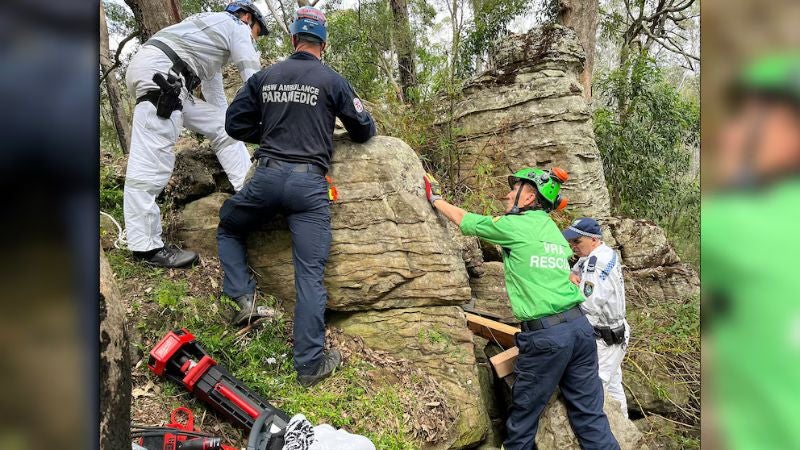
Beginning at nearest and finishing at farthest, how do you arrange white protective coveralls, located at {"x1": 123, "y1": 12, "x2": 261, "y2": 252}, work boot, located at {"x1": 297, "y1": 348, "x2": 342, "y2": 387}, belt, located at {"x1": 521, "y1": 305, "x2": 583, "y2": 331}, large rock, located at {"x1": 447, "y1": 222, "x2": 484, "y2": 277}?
work boot, located at {"x1": 297, "y1": 348, "x2": 342, "y2": 387}, belt, located at {"x1": 521, "y1": 305, "x2": 583, "y2": 331}, white protective coveralls, located at {"x1": 123, "y1": 12, "x2": 261, "y2": 252}, large rock, located at {"x1": 447, "y1": 222, "x2": 484, "y2": 277}

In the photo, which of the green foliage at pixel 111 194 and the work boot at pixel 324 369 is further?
the green foliage at pixel 111 194

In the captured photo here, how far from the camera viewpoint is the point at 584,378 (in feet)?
13.1

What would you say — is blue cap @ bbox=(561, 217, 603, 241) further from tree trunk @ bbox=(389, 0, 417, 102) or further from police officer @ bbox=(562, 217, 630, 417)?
tree trunk @ bbox=(389, 0, 417, 102)

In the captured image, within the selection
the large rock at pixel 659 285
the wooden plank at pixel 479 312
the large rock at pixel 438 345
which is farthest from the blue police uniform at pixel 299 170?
the large rock at pixel 659 285

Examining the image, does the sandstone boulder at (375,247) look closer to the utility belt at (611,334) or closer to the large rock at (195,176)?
the large rock at (195,176)

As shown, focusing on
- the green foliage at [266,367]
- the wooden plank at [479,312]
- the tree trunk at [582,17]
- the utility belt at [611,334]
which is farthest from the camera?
the tree trunk at [582,17]

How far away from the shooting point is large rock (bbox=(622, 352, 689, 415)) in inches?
227

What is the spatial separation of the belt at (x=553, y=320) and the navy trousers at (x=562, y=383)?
33 millimetres

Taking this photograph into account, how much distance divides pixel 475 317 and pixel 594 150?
456 centimetres

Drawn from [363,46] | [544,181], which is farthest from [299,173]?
[363,46]

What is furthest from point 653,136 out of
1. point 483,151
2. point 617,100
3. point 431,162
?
point 431,162

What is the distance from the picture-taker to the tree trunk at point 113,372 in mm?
1418

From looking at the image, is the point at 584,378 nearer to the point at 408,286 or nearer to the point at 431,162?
the point at 408,286
